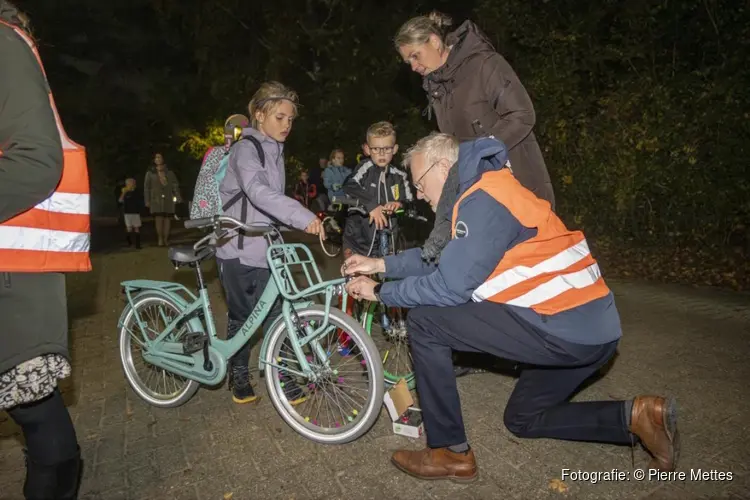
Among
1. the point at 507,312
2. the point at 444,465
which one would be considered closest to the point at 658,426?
the point at 507,312

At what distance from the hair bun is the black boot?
10.4ft

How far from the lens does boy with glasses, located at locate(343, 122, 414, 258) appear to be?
4562 millimetres

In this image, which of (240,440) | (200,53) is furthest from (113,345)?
(200,53)

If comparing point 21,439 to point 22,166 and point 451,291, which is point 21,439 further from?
point 451,291

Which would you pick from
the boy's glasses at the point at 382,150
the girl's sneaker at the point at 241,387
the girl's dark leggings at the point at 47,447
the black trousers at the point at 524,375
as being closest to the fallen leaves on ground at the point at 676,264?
the boy's glasses at the point at 382,150

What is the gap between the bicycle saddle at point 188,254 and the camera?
346 centimetres

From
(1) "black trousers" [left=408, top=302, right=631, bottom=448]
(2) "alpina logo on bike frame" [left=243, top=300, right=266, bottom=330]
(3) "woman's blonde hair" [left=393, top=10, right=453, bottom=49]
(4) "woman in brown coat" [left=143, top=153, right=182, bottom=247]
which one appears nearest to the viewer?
(1) "black trousers" [left=408, top=302, right=631, bottom=448]

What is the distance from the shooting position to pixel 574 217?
9750 mm

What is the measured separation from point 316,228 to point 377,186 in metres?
1.49

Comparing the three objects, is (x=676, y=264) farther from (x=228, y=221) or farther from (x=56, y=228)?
(x=56, y=228)

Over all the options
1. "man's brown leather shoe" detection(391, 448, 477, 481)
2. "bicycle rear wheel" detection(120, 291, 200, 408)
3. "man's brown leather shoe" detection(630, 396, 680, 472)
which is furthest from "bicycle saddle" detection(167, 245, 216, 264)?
"man's brown leather shoe" detection(630, 396, 680, 472)

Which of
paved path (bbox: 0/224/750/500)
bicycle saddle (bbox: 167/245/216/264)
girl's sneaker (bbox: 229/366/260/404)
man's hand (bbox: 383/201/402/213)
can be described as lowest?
paved path (bbox: 0/224/750/500)

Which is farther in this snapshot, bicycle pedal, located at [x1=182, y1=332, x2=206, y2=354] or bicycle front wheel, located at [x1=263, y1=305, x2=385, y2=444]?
bicycle pedal, located at [x1=182, y1=332, x2=206, y2=354]

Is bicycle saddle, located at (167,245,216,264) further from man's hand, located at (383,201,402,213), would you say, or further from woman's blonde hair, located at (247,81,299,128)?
man's hand, located at (383,201,402,213)
